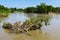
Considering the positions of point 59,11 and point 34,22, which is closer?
point 34,22

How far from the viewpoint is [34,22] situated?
13992 mm

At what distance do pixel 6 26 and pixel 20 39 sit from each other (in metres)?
4.63

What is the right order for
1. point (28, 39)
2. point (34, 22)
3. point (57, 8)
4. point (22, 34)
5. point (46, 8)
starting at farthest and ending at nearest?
1. point (57, 8)
2. point (46, 8)
3. point (34, 22)
4. point (22, 34)
5. point (28, 39)

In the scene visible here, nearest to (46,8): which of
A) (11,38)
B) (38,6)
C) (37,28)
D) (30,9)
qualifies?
(38,6)

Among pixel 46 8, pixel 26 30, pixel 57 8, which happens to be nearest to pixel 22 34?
pixel 26 30

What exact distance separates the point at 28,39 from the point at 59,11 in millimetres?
52024

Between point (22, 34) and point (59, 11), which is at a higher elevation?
point (22, 34)

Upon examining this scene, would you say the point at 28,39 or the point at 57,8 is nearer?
the point at 28,39

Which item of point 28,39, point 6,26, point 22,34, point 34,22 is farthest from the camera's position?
point 6,26

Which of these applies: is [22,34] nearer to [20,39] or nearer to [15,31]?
[15,31]

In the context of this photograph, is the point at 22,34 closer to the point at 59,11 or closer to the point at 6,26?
the point at 6,26

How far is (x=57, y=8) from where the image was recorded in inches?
2534

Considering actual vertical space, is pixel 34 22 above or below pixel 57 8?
above

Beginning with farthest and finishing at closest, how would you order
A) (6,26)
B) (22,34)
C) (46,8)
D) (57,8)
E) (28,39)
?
(57,8) → (46,8) → (6,26) → (22,34) → (28,39)
